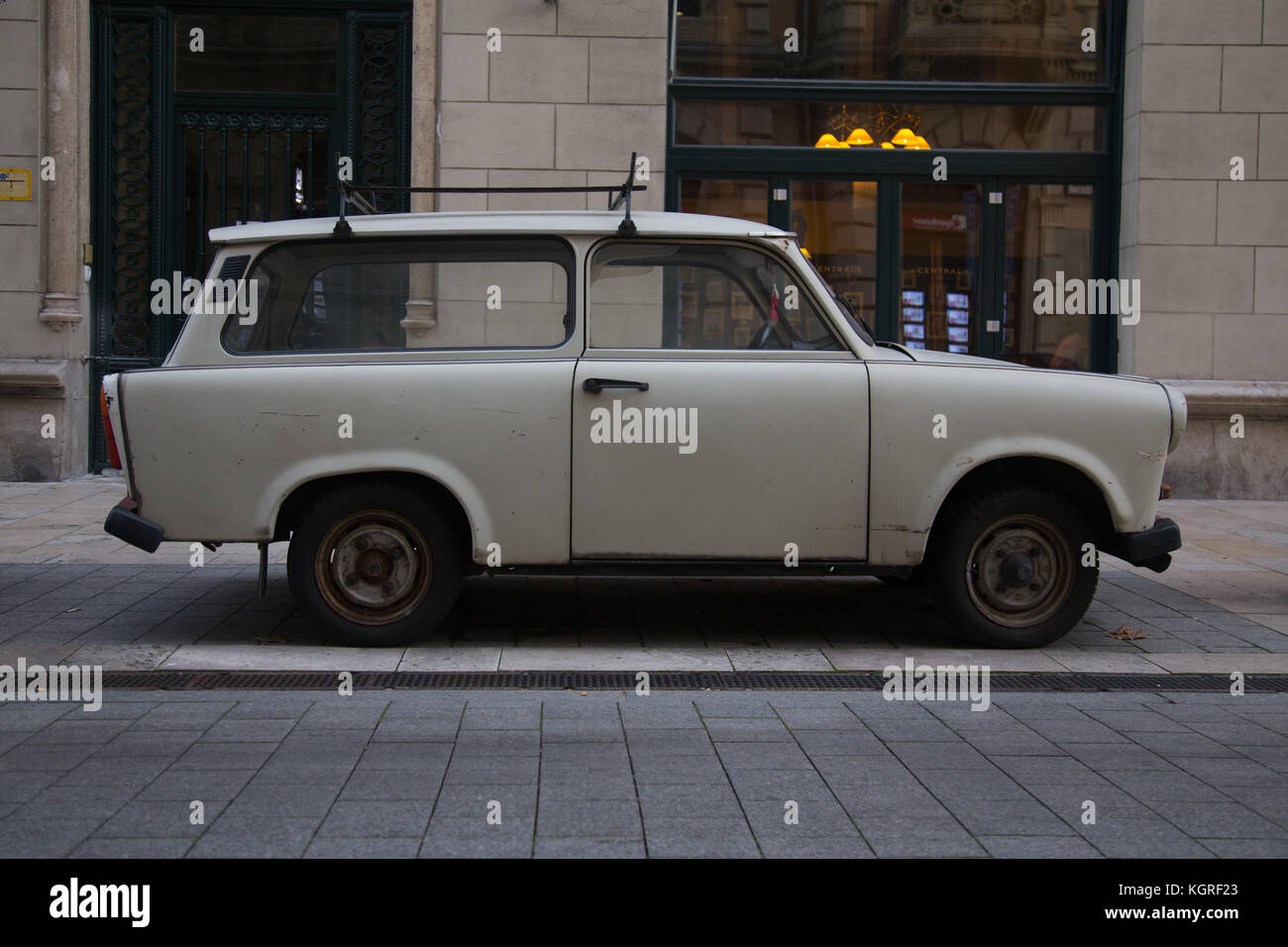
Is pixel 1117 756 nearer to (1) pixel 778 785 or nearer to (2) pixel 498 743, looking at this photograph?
(1) pixel 778 785

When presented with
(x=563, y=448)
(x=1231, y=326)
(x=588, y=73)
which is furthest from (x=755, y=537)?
(x=1231, y=326)

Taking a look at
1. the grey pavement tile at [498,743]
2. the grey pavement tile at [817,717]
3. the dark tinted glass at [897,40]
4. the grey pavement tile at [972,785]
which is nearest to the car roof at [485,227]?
the grey pavement tile at [817,717]

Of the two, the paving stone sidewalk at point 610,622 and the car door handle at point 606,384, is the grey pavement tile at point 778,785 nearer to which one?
the paving stone sidewalk at point 610,622

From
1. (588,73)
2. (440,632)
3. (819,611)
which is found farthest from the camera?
(588,73)

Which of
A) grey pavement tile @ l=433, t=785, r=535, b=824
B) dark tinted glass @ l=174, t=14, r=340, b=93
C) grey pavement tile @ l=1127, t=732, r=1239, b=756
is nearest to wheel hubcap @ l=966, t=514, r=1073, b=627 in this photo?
grey pavement tile @ l=1127, t=732, r=1239, b=756

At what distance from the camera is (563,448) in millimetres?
5742

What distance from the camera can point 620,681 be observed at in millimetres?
5461

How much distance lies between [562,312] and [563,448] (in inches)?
25.3

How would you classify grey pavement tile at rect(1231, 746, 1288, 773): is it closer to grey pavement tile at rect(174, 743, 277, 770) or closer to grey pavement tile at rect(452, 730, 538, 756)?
grey pavement tile at rect(174, 743, 277, 770)

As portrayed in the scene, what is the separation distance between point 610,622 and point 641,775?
2466 millimetres

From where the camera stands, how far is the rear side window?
591cm

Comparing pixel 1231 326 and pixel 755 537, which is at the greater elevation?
pixel 1231 326

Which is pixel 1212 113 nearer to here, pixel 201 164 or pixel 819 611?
pixel 819 611

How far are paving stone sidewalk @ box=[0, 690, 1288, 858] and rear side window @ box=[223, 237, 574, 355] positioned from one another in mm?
1636
